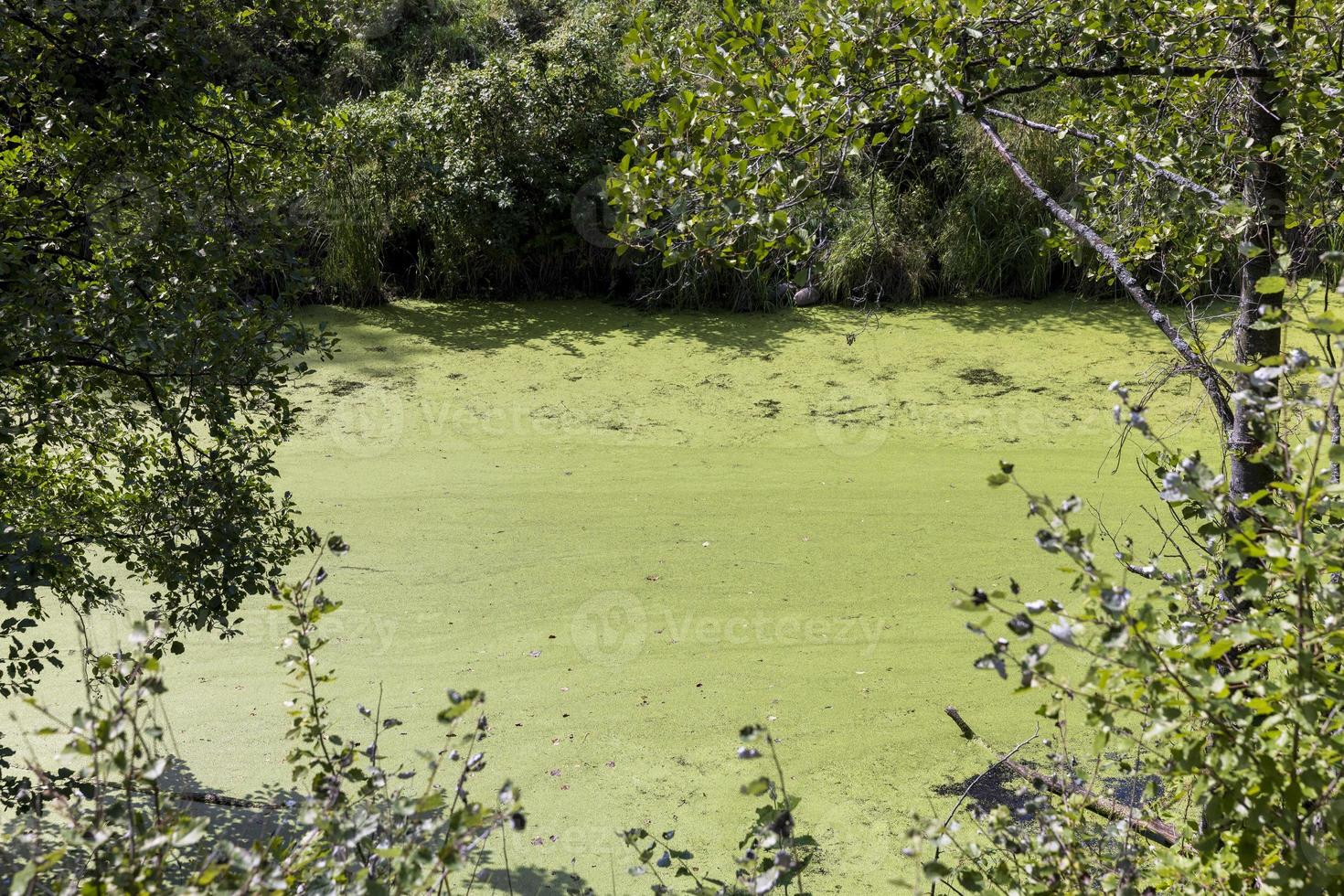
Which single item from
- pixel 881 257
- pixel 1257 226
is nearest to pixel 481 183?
pixel 881 257

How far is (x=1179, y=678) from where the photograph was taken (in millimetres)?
1074

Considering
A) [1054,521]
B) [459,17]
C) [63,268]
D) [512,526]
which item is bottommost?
[512,526]

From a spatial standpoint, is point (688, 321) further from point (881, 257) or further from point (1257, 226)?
point (1257, 226)

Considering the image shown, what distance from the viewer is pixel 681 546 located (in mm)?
3801

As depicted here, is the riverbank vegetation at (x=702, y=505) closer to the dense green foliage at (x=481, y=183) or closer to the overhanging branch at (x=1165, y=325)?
the overhanging branch at (x=1165, y=325)

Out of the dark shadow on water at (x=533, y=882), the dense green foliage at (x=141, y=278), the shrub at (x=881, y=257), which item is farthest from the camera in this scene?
the shrub at (x=881, y=257)

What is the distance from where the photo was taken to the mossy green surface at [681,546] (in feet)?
9.03

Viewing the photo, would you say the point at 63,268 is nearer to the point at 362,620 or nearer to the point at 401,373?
the point at 362,620

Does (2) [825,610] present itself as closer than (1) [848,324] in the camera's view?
Yes

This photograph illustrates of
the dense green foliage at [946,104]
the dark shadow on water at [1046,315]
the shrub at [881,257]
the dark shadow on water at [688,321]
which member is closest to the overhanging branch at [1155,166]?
the dense green foliage at [946,104]

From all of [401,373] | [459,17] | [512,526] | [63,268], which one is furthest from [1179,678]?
[459,17]

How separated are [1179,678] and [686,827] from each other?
5.38 feet

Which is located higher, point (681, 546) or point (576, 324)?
point (576, 324)

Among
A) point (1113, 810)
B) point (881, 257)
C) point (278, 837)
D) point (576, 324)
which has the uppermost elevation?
point (881, 257)
